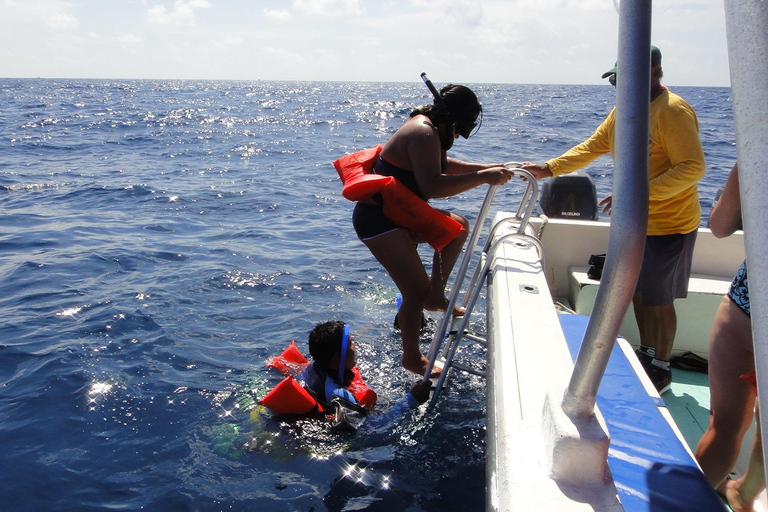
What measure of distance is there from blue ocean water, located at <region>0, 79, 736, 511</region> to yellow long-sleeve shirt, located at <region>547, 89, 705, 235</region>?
1.70m

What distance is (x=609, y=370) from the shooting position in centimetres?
267

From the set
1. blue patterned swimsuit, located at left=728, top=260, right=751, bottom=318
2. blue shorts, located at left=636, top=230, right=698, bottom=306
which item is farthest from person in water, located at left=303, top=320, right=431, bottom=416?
blue patterned swimsuit, located at left=728, top=260, right=751, bottom=318

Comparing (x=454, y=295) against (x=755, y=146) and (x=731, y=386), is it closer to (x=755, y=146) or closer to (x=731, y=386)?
(x=731, y=386)

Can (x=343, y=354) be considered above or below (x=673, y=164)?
below

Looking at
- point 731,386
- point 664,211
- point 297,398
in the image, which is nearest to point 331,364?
point 297,398

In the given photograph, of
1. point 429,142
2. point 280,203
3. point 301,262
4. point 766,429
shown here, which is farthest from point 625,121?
point 280,203

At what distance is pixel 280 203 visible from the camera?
438 inches

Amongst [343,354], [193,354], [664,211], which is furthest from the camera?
[193,354]

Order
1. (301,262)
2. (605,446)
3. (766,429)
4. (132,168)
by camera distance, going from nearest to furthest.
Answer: (766,429) → (605,446) → (301,262) → (132,168)

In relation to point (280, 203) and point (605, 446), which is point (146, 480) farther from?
point (280, 203)

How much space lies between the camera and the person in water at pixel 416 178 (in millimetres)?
3213

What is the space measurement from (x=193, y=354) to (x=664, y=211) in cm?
370

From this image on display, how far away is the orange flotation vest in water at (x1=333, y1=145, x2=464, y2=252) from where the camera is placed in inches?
127

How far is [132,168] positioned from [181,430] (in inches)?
478
